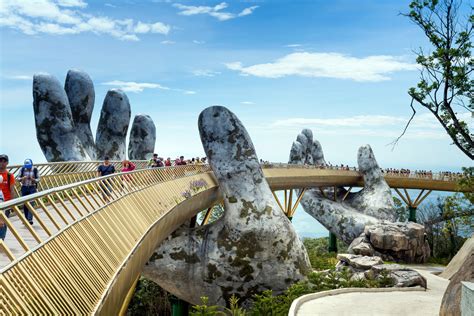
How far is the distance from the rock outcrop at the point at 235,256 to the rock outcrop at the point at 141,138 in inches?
727

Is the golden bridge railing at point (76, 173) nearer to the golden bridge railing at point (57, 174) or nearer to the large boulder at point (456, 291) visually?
the golden bridge railing at point (57, 174)

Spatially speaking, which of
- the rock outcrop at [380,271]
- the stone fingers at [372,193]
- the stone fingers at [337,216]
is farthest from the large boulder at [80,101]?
the stone fingers at [372,193]

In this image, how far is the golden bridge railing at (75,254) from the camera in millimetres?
5219

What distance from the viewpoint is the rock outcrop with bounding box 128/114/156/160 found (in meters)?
37.8

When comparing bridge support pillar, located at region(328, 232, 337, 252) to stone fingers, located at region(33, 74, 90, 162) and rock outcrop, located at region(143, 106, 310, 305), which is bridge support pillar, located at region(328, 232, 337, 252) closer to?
rock outcrop, located at region(143, 106, 310, 305)

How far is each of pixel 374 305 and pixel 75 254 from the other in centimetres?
883

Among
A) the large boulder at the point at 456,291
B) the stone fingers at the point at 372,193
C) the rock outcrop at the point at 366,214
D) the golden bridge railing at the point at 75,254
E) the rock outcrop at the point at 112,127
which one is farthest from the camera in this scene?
the stone fingers at the point at 372,193

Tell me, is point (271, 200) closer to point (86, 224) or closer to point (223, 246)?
point (223, 246)

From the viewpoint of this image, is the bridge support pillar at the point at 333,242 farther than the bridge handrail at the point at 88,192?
Yes

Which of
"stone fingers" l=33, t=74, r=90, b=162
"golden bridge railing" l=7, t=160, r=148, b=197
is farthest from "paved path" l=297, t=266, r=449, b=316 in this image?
"stone fingers" l=33, t=74, r=90, b=162

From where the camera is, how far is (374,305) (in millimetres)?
12875

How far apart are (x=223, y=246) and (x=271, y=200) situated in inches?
119

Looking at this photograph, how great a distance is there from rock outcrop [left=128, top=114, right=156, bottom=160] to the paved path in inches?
1027

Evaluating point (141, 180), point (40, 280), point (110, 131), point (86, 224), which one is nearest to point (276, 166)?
point (110, 131)
